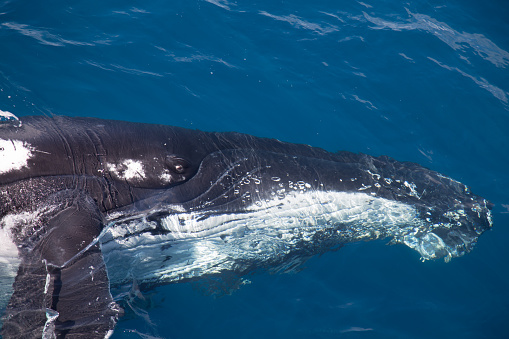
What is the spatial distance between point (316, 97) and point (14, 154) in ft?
31.5

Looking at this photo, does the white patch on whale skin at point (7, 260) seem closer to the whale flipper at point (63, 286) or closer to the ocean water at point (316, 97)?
the whale flipper at point (63, 286)

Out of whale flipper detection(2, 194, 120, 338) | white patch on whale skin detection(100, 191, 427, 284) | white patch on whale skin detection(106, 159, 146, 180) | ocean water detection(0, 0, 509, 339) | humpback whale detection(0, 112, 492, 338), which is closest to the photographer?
whale flipper detection(2, 194, 120, 338)

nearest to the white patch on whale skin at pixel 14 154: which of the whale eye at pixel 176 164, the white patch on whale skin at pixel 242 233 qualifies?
the white patch on whale skin at pixel 242 233

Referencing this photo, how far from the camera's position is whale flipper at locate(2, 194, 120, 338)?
14.8ft

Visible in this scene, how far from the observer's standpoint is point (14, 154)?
5.21 m

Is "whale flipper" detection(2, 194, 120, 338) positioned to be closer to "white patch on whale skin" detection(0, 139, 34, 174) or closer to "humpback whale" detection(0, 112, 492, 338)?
"humpback whale" detection(0, 112, 492, 338)

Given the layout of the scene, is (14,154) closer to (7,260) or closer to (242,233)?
(7,260)

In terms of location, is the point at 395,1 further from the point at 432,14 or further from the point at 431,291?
the point at 431,291

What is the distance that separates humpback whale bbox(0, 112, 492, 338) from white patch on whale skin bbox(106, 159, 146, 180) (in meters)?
0.02

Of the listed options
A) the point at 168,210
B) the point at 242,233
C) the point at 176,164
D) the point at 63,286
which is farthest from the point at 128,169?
the point at 242,233

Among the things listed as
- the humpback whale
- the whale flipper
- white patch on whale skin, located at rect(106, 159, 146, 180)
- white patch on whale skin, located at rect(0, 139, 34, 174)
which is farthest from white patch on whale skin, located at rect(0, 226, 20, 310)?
white patch on whale skin, located at rect(106, 159, 146, 180)

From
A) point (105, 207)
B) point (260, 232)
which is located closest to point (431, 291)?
point (260, 232)

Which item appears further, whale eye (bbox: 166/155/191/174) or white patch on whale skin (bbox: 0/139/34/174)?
whale eye (bbox: 166/155/191/174)

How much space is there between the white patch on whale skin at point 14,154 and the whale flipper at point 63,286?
2.53ft
